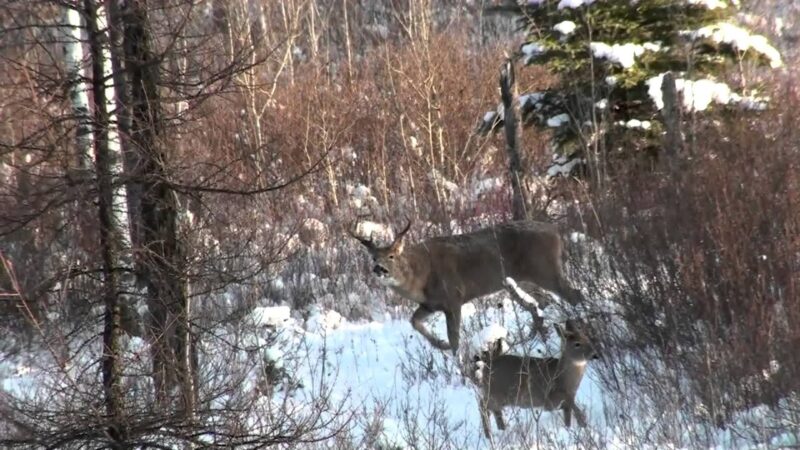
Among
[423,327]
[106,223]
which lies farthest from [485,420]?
[423,327]

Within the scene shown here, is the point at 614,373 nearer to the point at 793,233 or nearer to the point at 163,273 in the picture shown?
the point at 793,233

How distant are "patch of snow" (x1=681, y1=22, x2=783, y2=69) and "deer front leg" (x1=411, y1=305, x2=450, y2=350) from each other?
407cm

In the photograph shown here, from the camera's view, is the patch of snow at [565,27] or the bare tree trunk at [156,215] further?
the patch of snow at [565,27]

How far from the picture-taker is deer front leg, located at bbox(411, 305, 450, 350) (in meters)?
9.02

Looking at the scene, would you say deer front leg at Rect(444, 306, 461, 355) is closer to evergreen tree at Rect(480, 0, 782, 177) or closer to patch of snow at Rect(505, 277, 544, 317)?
patch of snow at Rect(505, 277, 544, 317)

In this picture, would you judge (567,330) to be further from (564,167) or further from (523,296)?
(564,167)

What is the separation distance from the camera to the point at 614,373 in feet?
22.8

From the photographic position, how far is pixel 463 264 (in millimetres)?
9922

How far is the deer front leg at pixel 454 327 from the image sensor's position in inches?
357

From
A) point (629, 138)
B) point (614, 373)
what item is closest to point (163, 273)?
point (614, 373)

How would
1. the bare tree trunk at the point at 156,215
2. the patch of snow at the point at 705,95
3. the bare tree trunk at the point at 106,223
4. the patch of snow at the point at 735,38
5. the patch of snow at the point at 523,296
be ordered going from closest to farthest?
the bare tree trunk at the point at 106,223 < the bare tree trunk at the point at 156,215 < the patch of snow at the point at 523,296 < the patch of snow at the point at 705,95 < the patch of snow at the point at 735,38

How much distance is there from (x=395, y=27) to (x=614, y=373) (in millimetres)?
23573

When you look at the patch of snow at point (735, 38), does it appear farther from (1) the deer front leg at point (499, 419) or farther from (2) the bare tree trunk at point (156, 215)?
(2) the bare tree trunk at point (156, 215)

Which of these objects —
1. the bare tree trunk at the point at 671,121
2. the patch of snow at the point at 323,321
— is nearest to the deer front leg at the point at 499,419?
the bare tree trunk at the point at 671,121
